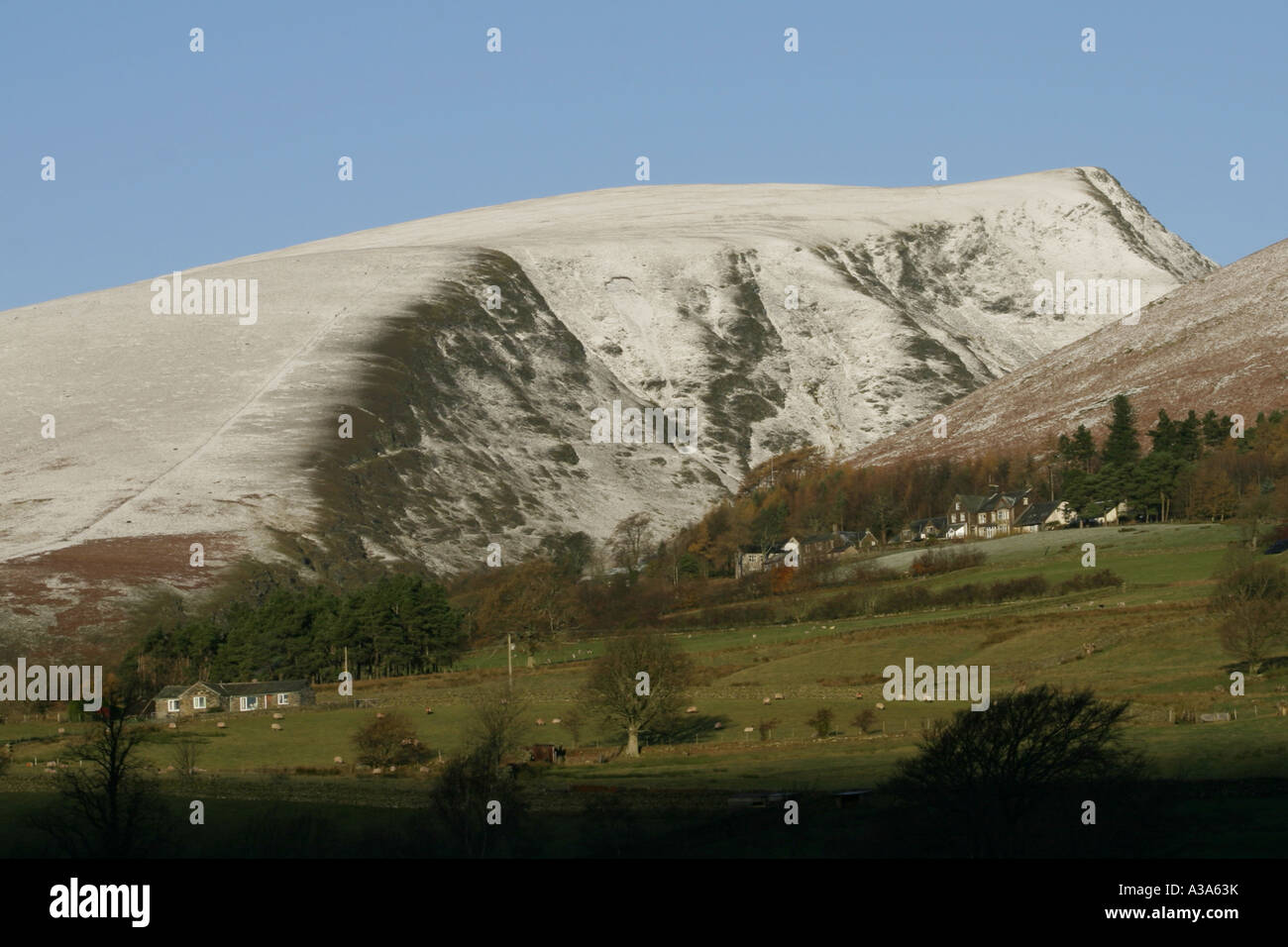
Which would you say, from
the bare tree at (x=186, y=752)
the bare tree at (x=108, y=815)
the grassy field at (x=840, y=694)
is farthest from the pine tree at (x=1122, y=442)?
the bare tree at (x=108, y=815)

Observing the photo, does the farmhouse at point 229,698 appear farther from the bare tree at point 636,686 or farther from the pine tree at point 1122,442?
the pine tree at point 1122,442

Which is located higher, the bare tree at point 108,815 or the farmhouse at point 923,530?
the farmhouse at point 923,530

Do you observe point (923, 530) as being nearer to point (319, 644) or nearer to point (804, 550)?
point (804, 550)

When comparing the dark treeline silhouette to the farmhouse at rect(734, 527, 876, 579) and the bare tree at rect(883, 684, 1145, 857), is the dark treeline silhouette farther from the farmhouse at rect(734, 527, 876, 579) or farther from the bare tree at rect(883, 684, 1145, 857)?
the bare tree at rect(883, 684, 1145, 857)

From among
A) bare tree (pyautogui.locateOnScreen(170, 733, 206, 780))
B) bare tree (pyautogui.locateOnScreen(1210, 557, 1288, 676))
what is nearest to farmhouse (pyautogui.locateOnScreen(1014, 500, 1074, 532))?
bare tree (pyautogui.locateOnScreen(1210, 557, 1288, 676))

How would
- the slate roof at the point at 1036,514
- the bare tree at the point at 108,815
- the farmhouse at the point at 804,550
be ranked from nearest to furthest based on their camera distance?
the bare tree at the point at 108,815, the farmhouse at the point at 804,550, the slate roof at the point at 1036,514
